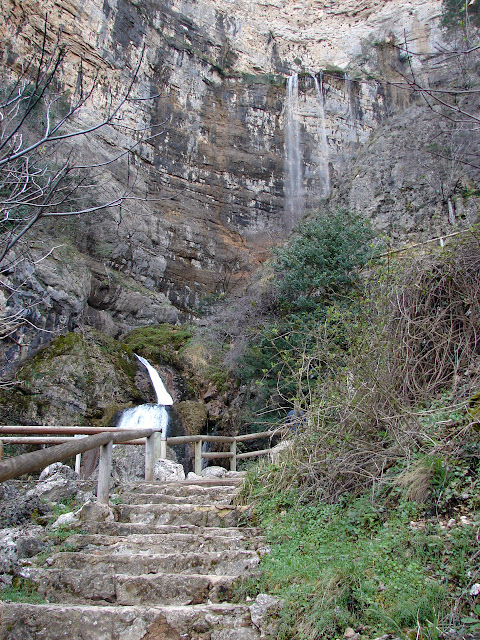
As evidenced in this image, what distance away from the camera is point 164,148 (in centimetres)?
2389

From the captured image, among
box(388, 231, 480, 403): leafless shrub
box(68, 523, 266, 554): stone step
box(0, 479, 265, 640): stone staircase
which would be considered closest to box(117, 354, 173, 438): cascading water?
box(0, 479, 265, 640): stone staircase

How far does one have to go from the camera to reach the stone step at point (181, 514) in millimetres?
4219

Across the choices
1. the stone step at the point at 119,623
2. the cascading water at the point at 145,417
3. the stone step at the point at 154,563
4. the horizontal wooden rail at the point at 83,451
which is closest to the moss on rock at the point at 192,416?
the cascading water at the point at 145,417

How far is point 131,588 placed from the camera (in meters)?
2.97

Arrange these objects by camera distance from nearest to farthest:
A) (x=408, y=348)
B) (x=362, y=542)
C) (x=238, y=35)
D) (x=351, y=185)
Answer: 1. (x=362, y=542)
2. (x=408, y=348)
3. (x=351, y=185)
4. (x=238, y=35)

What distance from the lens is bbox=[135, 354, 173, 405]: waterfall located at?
46.2 feet

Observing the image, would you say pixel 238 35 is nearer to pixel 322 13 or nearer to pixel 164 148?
pixel 322 13

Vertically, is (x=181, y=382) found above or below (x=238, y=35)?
below

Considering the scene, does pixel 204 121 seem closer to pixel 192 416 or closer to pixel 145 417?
pixel 192 416

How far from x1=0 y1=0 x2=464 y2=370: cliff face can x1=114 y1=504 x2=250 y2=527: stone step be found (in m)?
11.5

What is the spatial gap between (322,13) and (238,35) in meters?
6.65

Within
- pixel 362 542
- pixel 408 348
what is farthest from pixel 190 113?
pixel 362 542

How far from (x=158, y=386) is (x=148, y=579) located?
38.2 ft

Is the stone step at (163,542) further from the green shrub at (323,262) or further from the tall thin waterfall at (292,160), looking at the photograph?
the tall thin waterfall at (292,160)
